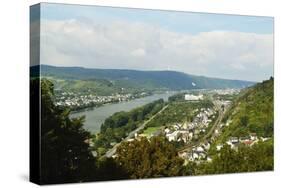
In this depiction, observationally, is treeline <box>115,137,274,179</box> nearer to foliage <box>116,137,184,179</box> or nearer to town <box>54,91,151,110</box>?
foliage <box>116,137,184,179</box>

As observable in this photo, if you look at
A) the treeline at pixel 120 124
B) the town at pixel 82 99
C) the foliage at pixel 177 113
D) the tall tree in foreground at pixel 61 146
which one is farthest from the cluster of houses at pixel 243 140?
the tall tree in foreground at pixel 61 146

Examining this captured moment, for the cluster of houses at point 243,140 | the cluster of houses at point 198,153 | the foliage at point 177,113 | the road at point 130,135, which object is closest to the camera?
the road at point 130,135

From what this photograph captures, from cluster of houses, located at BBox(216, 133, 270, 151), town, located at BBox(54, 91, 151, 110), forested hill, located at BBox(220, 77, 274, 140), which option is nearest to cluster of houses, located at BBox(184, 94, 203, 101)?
forested hill, located at BBox(220, 77, 274, 140)

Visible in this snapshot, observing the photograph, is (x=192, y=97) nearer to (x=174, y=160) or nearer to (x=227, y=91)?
(x=227, y=91)

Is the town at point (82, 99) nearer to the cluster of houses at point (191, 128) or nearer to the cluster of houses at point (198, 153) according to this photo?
the cluster of houses at point (191, 128)

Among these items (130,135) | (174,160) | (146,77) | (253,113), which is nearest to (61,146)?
(130,135)
